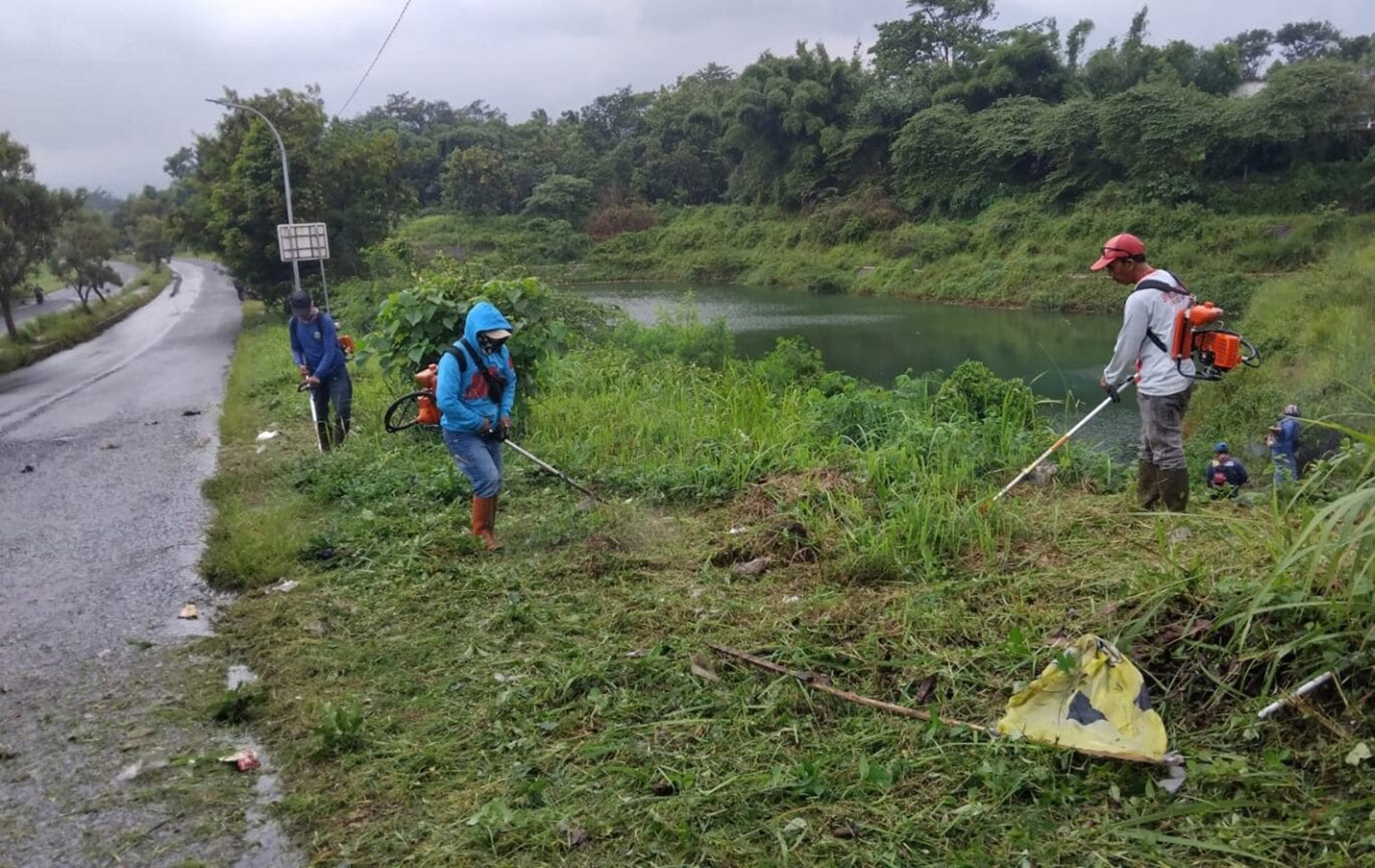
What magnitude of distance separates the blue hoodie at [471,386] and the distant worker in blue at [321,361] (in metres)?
3.60

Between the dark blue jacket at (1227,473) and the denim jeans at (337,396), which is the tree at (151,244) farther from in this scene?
the dark blue jacket at (1227,473)

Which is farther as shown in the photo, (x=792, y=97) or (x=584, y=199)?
(x=584, y=199)

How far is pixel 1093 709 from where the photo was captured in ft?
11.0

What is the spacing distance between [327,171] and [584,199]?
34.3 m

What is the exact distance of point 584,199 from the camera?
199 feet

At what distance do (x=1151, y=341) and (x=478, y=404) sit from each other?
392 centimetres

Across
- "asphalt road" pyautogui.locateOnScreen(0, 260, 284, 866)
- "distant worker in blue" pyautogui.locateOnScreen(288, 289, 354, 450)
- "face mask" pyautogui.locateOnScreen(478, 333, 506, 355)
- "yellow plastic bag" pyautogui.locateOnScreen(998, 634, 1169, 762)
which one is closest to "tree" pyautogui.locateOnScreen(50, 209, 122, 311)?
"asphalt road" pyautogui.locateOnScreen(0, 260, 284, 866)

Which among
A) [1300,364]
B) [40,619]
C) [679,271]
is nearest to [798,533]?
[40,619]

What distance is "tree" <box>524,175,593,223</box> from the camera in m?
58.6

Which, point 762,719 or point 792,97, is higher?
point 792,97

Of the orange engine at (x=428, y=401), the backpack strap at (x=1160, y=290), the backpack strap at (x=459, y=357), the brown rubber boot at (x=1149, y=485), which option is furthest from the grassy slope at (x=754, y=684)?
the backpack strap at (x=459, y=357)

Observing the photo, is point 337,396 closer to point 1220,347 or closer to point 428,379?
A: point 428,379

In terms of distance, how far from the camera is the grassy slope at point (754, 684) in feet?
10.1

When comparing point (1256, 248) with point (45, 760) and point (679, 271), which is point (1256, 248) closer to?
point (679, 271)
